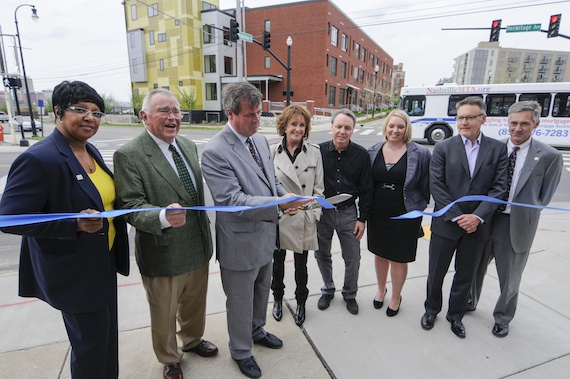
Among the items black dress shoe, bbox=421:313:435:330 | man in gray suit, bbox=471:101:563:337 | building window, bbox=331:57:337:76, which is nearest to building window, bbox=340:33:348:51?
building window, bbox=331:57:337:76

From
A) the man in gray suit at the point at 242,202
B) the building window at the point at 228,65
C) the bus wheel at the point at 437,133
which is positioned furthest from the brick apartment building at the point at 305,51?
the man in gray suit at the point at 242,202

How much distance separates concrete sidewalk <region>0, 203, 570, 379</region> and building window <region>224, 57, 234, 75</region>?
38877 mm

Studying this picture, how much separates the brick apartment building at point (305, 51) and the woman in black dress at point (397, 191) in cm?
3188

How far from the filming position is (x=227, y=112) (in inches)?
88.9

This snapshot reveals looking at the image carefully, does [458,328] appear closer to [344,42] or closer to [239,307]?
[239,307]

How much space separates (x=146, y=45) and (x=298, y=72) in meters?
19.5

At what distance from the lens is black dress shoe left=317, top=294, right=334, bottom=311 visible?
127 inches

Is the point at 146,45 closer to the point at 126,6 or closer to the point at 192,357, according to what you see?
the point at 126,6

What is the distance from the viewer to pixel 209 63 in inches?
1490

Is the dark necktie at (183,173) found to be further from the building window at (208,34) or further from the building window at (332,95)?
the building window at (208,34)

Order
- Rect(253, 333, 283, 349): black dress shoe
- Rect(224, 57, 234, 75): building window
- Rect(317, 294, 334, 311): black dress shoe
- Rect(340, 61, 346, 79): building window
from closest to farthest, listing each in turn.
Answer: Rect(253, 333, 283, 349): black dress shoe < Rect(317, 294, 334, 311): black dress shoe < Rect(340, 61, 346, 79): building window < Rect(224, 57, 234, 75): building window

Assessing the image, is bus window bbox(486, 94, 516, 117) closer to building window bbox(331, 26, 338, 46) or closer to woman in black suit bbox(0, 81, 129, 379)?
woman in black suit bbox(0, 81, 129, 379)

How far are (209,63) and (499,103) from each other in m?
31.2

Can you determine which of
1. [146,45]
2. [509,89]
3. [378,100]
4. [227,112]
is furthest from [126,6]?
[227,112]
